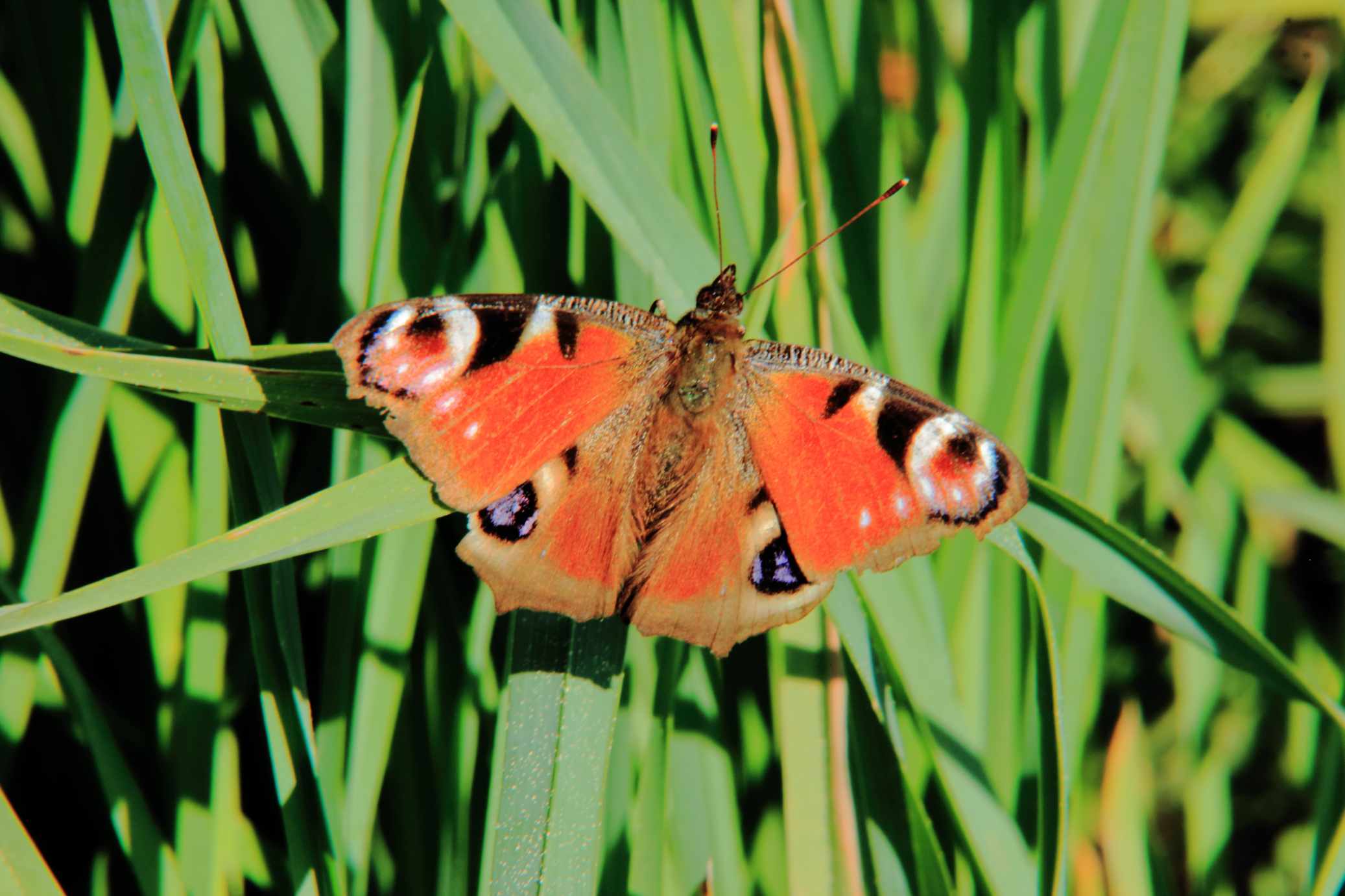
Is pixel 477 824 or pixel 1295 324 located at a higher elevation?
pixel 1295 324

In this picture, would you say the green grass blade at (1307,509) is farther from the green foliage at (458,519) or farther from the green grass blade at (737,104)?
the green grass blade at (737,104)

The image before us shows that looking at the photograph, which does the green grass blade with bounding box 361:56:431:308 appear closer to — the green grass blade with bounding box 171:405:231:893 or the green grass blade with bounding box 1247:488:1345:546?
the green grass blade with bounding box 171:405:231:893

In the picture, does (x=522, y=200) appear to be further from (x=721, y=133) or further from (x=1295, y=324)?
(x=1295, y=324)

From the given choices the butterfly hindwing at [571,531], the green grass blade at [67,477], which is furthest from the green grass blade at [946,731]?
the green grass blade at [67,477]

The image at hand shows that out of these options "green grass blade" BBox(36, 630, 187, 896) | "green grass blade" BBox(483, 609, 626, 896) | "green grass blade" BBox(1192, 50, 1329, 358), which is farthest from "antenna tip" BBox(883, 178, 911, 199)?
"green grass blade" BBox(36, 630, 187, 896)

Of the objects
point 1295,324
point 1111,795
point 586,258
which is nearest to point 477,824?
point 586,258

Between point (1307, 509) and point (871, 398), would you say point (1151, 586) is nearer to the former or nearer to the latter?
point (871, 398)

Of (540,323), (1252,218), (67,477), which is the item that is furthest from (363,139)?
(1252,218)
